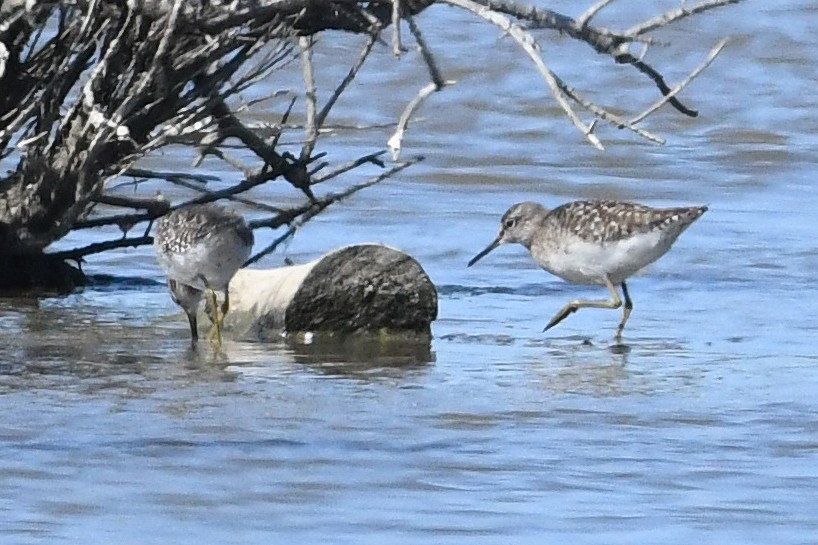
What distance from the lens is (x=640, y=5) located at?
18.7 m

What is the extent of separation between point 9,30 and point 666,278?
3470mm

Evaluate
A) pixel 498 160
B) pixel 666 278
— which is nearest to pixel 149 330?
pixel 666 278

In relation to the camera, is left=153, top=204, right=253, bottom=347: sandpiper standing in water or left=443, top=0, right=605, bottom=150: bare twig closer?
left=443, top=0, right=605, bottom=150: bare twig

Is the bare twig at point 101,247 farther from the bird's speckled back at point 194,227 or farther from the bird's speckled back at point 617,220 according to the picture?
the bird's speckled back at point 617,220

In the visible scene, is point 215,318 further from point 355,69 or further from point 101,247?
point 355,69

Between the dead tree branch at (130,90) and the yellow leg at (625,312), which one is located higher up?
the dead tree branch at (130,90)

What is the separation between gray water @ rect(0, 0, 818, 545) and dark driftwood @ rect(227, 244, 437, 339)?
18cm

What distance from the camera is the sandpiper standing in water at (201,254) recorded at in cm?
881

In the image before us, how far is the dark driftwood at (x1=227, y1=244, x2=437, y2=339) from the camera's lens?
28.3 ft

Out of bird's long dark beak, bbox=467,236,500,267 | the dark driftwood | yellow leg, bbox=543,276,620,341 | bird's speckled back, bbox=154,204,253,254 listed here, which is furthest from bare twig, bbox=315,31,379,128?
yellow leg, bbox=543,276,620,341

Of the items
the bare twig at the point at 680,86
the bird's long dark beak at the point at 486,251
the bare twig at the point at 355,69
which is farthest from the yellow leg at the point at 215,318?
the bare twig at the point at 680,86

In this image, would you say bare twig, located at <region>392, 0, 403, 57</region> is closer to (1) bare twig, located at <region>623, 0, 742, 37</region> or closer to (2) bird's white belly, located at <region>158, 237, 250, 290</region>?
(1) bare twig, located at <region>623, 0, 742, 37</region>

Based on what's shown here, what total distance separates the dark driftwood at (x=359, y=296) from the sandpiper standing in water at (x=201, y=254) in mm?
327

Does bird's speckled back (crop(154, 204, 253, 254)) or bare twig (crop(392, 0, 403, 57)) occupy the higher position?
bare twig (crop(392, 0, 403, 57))
